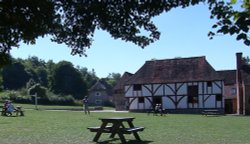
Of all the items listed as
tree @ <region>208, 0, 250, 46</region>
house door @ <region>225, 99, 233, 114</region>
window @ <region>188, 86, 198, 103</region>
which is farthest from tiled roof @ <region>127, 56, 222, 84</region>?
tree @ <region>208, 0, 250, 46</region>

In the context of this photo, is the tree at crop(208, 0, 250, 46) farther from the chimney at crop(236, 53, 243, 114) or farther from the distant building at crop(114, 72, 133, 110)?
the distant building at crop(114, 72, 133, 110)

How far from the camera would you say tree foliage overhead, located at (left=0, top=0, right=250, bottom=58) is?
682 cm

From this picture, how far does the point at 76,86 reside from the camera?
119875 mm

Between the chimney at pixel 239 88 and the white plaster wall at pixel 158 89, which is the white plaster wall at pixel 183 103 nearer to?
the white plaster wall at pixel 158 89

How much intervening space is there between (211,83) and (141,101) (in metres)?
10.1

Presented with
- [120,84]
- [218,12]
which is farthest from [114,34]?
[120,84]

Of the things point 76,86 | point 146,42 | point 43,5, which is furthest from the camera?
point 76,86

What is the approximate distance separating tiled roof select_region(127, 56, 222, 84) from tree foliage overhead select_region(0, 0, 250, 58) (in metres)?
50.2

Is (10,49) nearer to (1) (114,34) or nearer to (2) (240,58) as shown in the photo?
(1) (114,34)

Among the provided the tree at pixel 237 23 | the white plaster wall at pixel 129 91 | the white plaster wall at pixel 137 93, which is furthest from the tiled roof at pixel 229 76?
the tree at pixel 237 23

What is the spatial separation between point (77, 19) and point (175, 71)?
53.8 meters

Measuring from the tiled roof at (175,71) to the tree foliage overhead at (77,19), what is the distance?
50176 millimetres

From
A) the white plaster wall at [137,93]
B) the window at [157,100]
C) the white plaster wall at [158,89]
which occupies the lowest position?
the window at [157,100]

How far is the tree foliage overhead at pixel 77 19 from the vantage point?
6.82 metres
